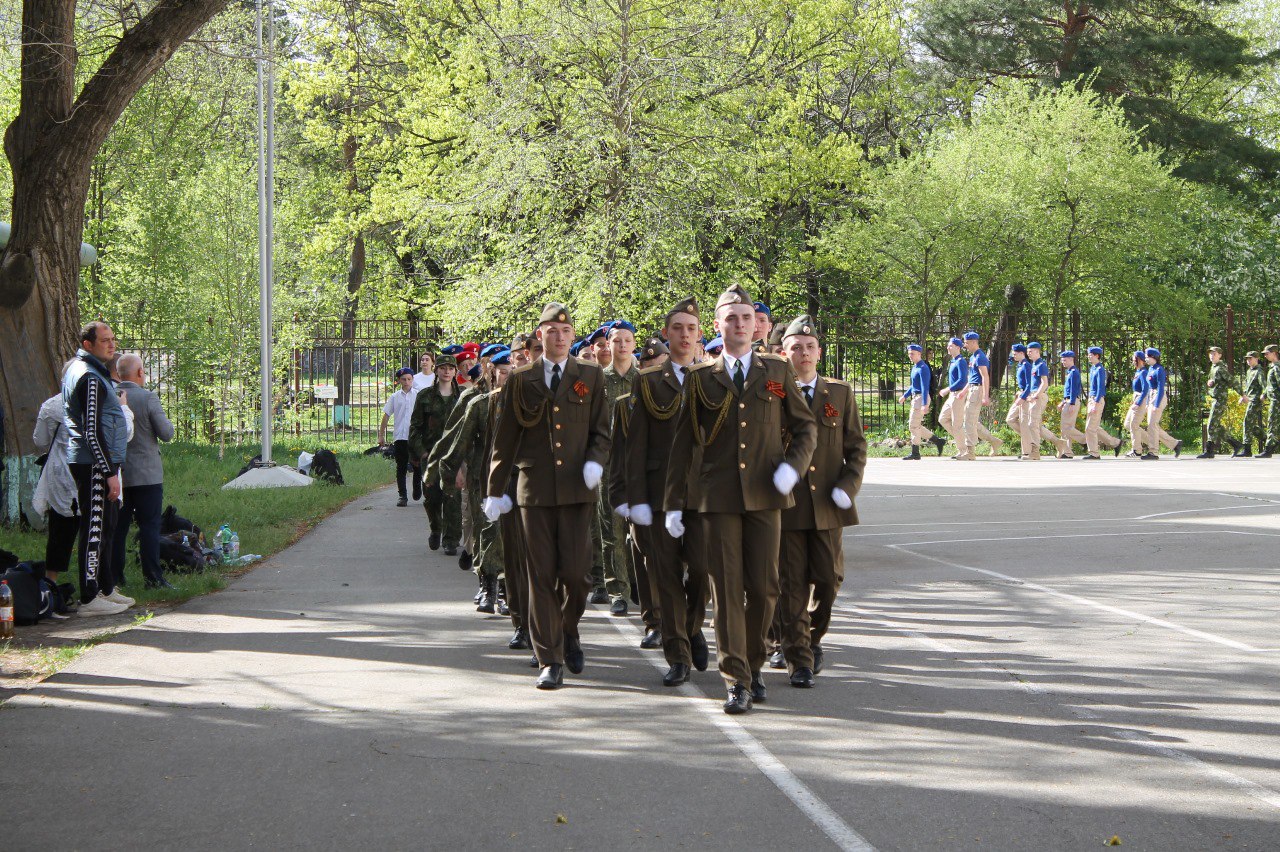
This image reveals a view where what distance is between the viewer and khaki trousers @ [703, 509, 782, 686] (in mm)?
7145

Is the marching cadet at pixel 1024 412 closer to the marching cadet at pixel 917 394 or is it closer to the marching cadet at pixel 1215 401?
the marching cadet at pixel 917 394

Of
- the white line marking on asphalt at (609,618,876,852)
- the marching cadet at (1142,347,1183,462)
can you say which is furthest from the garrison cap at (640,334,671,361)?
the marching cadet at (1142,347,1183,462)

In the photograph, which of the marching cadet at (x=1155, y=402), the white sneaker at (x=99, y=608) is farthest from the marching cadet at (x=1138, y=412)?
the white sneaker at (x=99, y=608)

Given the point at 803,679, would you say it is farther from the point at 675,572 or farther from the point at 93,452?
the point at 93,452

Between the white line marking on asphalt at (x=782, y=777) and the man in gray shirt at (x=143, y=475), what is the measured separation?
5374mm

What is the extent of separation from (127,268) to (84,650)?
783 inches

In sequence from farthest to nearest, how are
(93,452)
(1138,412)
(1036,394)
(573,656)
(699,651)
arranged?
(1138,412) → (1036,394) → (93,452) → (699,651) → (573,656)

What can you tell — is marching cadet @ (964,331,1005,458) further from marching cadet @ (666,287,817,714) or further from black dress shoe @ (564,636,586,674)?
marching cadet @ (666,287,817,714)

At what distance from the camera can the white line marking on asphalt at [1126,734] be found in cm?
557

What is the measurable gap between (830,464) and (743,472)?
1022mm

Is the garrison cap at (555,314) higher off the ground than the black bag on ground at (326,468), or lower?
higher

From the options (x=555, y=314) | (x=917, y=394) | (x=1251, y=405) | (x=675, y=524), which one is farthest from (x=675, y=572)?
(x=1251, y=405)

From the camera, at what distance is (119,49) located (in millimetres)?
13625

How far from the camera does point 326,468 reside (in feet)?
69.5
